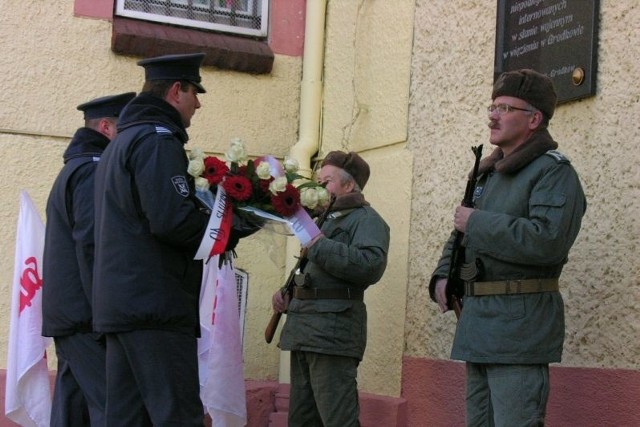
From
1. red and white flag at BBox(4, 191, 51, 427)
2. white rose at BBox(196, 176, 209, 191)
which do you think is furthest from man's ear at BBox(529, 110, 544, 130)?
red and white flag at BBox(4, 191, 51, 427)

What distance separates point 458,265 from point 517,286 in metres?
0.38

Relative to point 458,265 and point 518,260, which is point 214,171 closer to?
point 458,265

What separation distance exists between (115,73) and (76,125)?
1.43 ft

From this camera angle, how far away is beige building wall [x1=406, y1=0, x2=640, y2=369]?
4.92 m

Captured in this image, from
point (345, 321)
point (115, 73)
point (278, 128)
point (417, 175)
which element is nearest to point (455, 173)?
point (417, 175)

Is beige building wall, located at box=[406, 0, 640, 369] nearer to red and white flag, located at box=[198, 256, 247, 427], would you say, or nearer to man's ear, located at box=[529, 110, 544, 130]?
man's ear, located at box=[529, 110, 544, 130]

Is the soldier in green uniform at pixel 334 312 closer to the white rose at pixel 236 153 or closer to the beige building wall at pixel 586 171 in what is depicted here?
the beige building wall at pixel 586 171

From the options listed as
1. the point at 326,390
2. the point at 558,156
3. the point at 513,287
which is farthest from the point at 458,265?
the point at 326,390

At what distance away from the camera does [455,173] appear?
6242 mm

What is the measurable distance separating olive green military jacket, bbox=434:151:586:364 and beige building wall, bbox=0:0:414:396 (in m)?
2.25

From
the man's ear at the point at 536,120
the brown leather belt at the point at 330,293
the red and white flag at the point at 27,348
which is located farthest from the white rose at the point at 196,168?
the red and white flag at the point at 27,348

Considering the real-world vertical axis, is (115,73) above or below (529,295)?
above

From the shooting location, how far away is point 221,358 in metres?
6.27

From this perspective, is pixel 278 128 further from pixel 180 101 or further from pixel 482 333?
pixel 482 333
